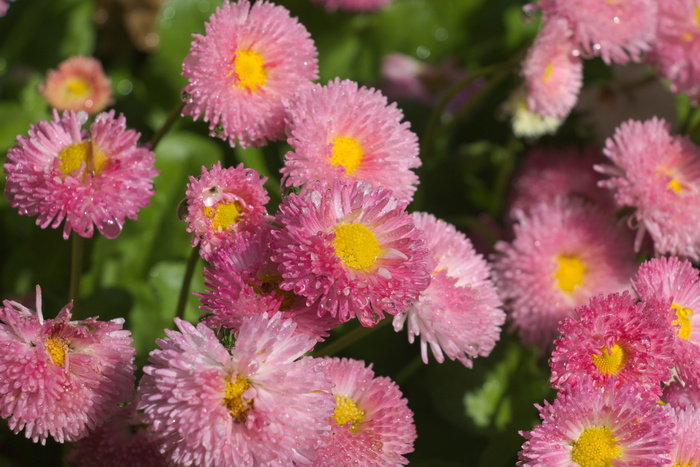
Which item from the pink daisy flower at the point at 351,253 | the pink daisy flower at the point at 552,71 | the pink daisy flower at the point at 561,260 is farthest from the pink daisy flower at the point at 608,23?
the pink daisy flower at the point at 351,253

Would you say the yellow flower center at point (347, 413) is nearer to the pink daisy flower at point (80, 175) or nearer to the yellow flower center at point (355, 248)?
the yellow flower center at point (355, 248)

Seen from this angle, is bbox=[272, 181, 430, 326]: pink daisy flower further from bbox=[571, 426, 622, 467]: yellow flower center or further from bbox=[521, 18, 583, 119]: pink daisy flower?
bbox=[521, 18, 583, 119]: pink daisy flower

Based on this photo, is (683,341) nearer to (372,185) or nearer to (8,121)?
(372,185)

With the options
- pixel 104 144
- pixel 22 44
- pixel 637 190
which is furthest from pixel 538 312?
pixel 22 44

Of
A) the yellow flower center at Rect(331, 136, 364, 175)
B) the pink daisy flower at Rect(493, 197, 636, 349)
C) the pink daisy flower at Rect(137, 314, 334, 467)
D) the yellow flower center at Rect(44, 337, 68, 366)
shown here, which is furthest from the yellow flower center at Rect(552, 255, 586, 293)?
the yellow flower center at Rect(44, 337, 68, 366)

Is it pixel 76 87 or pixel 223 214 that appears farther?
pixel 76 87

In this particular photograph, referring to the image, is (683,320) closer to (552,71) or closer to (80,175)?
(552,71)

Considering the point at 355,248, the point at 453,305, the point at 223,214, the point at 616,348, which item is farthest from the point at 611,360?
the point at 223,214
